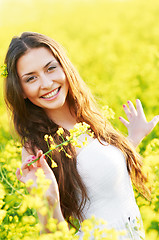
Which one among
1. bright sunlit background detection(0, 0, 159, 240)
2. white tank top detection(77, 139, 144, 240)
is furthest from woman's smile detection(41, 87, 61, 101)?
bright sunlit background detection(0, 0, 159, 240)

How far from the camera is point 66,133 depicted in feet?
4.56

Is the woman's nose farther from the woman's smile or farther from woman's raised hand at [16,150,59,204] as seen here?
woman's raised hand at [16,150,59,204]

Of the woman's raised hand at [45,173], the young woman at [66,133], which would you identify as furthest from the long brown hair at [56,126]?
the woman's raised hand at [45,173]

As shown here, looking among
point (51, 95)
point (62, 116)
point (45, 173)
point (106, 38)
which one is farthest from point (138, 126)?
point (106, 38)

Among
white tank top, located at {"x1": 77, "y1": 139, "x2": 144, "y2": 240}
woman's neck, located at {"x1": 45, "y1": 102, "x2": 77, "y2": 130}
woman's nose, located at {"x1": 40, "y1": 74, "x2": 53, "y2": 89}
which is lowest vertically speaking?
white tank top, located at {"x1": 77, "y1": 139, "x2": 144, "y2": 240}

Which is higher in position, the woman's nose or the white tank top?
the woman's nose

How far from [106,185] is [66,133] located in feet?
0.77

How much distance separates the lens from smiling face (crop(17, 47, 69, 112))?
4.20 feet

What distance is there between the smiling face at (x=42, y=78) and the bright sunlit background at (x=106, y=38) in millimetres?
1406

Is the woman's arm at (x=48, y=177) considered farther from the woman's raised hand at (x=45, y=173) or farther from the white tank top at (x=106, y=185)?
the white tank top at (x=106, y=185)

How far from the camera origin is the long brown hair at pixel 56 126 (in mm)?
1319

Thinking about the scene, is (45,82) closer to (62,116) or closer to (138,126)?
(62,116)

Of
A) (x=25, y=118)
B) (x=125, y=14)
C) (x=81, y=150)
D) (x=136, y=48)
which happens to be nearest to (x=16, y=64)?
(x=25, y=118)

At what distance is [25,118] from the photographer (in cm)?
141
